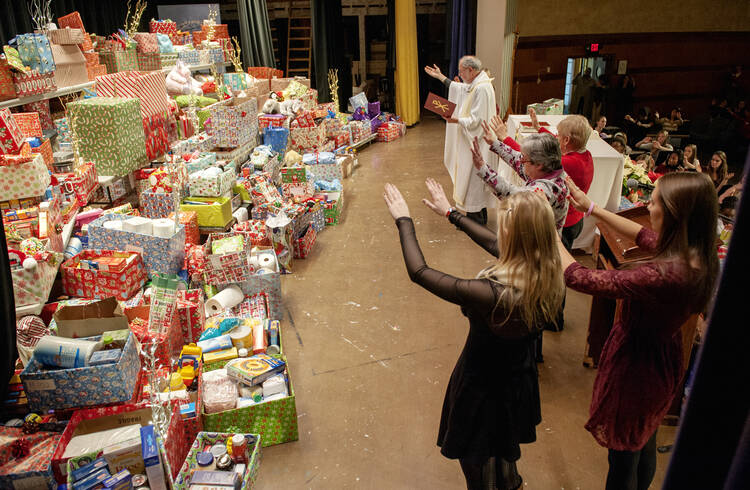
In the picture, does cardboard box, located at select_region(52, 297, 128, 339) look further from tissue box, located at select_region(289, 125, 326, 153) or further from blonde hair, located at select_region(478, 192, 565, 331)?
tissue box, located at select_region(289, 125, 326, 153)

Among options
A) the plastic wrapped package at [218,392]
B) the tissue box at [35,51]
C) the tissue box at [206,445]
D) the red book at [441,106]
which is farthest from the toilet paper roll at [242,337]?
the red book at [441,106]

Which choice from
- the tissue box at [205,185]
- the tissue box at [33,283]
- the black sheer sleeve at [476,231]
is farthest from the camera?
the tissue box at [205,185]

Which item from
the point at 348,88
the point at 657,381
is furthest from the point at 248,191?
the point at 348,88

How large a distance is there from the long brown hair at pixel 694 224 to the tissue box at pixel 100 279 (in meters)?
2.93

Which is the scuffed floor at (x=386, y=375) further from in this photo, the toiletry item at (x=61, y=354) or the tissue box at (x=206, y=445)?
the toiletry item at (x=61, y=354)

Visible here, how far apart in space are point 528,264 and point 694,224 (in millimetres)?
573

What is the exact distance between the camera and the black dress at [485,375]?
1.73m

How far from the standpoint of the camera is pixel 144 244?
3.37 metres

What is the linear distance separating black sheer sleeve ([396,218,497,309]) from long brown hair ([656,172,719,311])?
64 cm

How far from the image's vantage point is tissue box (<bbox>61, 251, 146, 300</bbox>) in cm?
302

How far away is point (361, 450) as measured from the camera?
2.79 metres

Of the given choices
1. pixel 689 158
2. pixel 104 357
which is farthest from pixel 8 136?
pixel 689 158

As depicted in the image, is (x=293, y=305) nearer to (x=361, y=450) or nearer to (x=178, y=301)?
(x=178, y=301)

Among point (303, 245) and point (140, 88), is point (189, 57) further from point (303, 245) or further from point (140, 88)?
point (303, 245)
